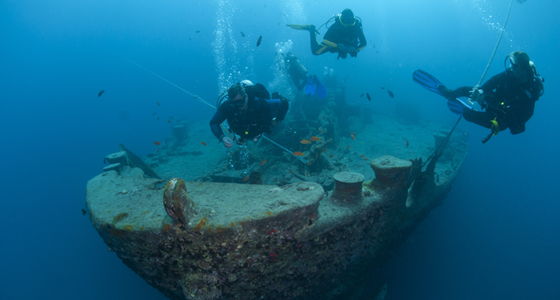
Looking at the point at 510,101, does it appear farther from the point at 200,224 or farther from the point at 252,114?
the point at 200,224

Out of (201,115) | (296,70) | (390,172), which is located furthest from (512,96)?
(201,115)

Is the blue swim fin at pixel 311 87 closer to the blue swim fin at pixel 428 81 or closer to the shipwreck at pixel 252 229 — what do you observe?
the blue swim fin at pixel 428 81

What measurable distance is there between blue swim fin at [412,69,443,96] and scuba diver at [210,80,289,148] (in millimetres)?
3501

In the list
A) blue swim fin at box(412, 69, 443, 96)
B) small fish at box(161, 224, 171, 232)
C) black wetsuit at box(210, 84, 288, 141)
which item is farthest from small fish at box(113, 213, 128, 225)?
blue swim fin at box(412, 69, 443, 96)

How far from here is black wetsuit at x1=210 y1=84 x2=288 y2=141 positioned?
4730mm

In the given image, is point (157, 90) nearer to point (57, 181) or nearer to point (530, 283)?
point (57, 181)

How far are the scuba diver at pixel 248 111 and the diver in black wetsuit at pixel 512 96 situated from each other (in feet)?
12.1

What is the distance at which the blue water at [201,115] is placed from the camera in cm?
1028

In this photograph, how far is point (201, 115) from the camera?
1188 inches

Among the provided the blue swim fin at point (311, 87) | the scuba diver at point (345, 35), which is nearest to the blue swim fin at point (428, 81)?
the scuba diver at point (345, 35)

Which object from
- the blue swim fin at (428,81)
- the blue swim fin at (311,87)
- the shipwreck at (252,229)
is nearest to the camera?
the shipwreck at (252,229)

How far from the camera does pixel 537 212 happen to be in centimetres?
1320

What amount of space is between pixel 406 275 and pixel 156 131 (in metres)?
31.7

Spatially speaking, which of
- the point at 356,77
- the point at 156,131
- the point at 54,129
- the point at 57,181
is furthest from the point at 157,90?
the point at 356,77
